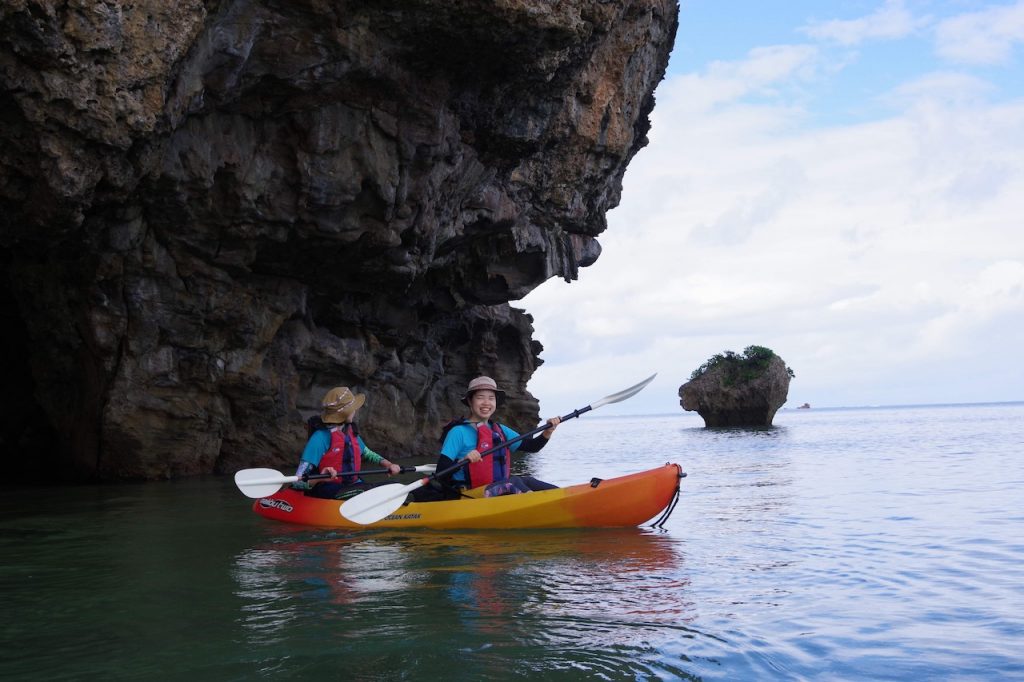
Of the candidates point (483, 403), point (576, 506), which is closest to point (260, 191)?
point (483, 403)

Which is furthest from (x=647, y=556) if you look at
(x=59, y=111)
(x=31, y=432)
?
(x=31, y=432)

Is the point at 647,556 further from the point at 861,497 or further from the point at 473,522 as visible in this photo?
the point at 861,497

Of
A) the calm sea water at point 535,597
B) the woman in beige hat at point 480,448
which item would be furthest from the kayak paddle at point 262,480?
the woman in beige hat at point 480,448

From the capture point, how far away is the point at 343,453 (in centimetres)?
991

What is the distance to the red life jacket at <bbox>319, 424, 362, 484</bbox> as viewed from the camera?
980 cm

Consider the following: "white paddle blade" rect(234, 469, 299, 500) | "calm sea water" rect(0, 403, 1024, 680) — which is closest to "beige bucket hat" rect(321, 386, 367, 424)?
"white paddle blade" rect(234, 469, 299, 500)

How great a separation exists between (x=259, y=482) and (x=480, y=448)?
291 centimetres

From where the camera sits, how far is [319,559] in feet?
24.1

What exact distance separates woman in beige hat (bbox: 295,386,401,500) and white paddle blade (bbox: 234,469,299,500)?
1.16 feet

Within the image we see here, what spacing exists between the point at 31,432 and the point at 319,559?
13508 millimetres

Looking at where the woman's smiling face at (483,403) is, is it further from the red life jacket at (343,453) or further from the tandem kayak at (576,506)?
the red life jacket at (343,453)

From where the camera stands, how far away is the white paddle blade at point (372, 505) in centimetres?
836

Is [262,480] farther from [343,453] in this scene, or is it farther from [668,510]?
[668,510]

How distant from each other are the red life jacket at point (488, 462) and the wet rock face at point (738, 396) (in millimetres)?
31666
